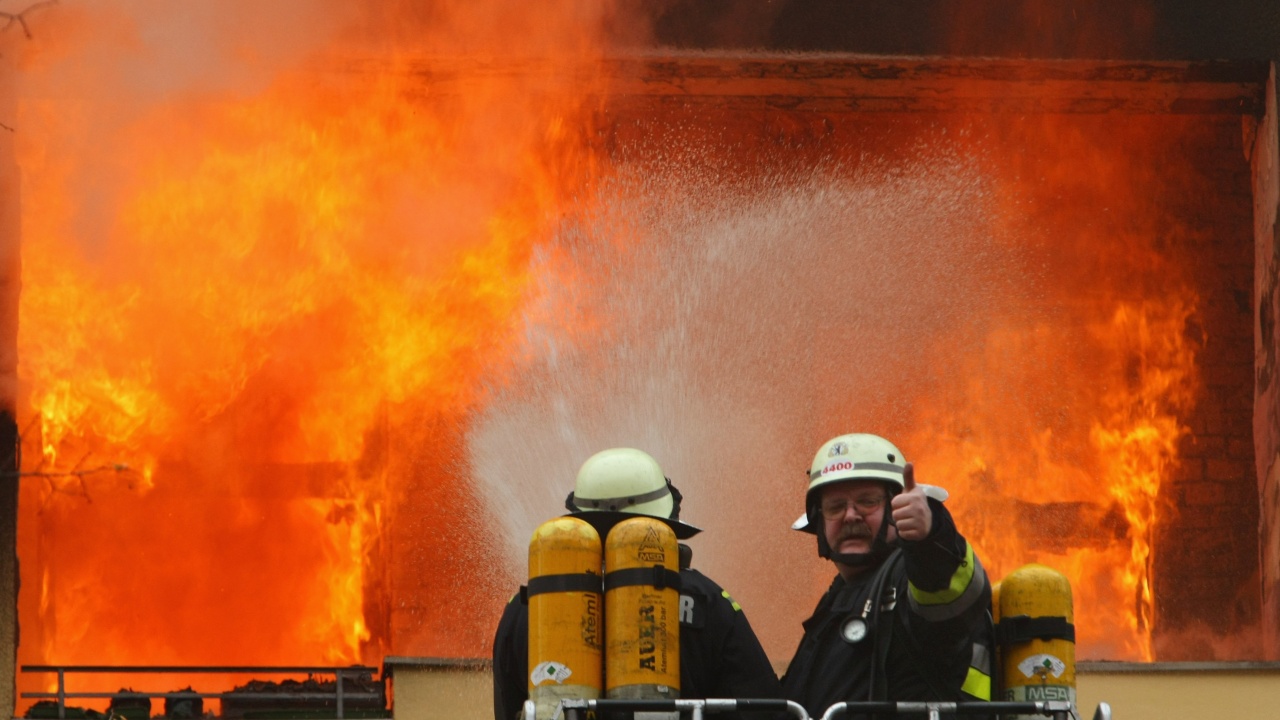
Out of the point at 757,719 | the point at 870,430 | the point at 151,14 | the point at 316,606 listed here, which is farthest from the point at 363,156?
the point at 757,719

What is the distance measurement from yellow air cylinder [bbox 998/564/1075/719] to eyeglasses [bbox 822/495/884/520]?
56cm

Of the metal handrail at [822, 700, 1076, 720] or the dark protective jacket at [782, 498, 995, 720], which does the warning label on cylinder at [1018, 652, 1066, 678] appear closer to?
the dark protective jacket at [782, 498, 995, 720]

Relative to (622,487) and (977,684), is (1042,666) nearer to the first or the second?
(977,684)

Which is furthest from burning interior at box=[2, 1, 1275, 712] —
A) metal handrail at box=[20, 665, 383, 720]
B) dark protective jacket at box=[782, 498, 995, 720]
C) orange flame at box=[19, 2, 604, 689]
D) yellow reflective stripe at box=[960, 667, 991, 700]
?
yellow reflective stripe at box=[960, 667, 991, 700]

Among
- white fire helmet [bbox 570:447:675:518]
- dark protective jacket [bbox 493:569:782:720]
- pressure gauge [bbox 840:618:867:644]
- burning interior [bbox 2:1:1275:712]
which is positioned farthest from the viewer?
burning interior [bbox 2:1:1275:712]

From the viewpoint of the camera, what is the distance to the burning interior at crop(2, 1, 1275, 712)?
36.8 feet

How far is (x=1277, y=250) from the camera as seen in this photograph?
11008 mm

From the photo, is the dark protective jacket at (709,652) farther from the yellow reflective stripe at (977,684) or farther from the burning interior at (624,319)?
the burning interior at (624,319)

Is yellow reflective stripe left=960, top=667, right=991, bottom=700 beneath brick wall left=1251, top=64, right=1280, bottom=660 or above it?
beneath

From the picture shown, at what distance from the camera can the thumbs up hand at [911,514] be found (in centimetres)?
441

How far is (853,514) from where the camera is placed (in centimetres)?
540

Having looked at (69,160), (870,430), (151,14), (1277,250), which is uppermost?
(151,14)

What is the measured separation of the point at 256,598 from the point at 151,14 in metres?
4.08

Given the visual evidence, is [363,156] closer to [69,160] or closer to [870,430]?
[69,160]
